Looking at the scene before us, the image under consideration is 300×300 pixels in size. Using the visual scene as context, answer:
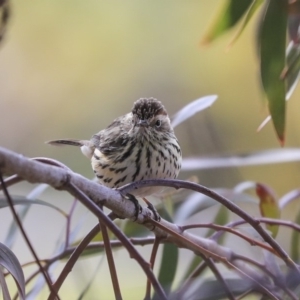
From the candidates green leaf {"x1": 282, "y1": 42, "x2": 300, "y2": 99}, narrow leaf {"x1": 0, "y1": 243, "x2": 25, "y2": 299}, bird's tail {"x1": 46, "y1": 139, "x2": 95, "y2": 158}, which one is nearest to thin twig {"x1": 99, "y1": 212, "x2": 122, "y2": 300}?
narrow leaf {"x1": 0, "y1": 243, "x2": 25, "y2": 299}

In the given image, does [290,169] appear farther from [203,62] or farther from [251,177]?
[203,62]

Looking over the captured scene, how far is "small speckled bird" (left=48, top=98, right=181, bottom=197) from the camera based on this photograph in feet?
4.10

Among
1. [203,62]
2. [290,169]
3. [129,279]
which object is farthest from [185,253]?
[203,62]

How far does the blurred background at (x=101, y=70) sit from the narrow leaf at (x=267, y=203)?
2055 millimetres

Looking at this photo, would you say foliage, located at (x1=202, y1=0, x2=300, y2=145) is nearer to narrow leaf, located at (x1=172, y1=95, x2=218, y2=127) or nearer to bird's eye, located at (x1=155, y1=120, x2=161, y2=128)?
narrow leaf, located at (x1=172, y1=95, x2=218, y2=127)

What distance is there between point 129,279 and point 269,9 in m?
2.02

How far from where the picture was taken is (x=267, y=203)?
4.14ft

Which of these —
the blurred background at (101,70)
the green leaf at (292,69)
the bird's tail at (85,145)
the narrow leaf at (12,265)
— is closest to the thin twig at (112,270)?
the narrow leaf at (12,265)

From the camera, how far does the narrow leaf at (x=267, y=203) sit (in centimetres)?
125

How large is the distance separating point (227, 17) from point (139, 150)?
0.32 meters

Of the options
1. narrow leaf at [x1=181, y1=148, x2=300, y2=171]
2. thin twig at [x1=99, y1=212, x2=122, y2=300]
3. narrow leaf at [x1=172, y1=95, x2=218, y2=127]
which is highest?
narrow leaf at [x1=172, y1=95, x2=218, y2=127]

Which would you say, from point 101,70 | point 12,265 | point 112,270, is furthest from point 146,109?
point 101,70

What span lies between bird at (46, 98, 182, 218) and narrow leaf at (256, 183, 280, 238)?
18cm

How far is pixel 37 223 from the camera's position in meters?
3.47
